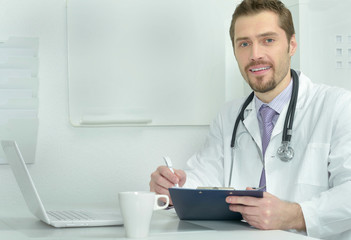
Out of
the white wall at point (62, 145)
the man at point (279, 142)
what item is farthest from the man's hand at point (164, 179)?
the white wall at point (62, 145)

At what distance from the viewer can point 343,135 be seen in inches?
62.3

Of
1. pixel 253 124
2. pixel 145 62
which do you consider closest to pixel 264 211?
pixel 253 124

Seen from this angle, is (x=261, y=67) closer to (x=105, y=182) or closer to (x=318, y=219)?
(x=318, y=219)

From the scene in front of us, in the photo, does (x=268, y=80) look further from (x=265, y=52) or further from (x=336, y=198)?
(x=336, y=198)

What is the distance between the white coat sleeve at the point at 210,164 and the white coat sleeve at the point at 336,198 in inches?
18.1

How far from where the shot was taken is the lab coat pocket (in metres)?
1.63

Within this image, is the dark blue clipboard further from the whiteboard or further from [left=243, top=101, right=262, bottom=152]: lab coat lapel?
the whiteboard

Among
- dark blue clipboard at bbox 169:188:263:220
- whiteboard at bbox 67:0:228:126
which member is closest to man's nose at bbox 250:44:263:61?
whiteboard at bbox 67:0:228:126

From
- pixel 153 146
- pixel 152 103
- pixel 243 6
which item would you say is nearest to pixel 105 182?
pixel 153 146

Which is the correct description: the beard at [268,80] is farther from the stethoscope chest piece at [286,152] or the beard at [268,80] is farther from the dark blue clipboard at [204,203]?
the dark blue clipboard at [204,203]

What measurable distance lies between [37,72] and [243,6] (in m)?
0.87

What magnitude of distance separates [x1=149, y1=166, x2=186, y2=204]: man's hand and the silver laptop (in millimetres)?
245

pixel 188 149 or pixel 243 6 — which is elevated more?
pixel 243 6

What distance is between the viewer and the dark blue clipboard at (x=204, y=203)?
46.3 inches
